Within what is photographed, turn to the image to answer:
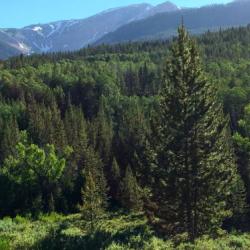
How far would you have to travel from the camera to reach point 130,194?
84.0 m

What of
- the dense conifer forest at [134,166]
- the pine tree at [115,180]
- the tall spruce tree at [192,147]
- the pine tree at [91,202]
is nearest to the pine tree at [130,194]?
the dense conifer forest at [134,166]

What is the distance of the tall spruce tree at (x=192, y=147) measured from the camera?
42.0m

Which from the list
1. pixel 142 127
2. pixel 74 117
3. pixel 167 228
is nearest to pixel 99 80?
pixel 74 117

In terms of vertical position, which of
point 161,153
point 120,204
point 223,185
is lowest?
point 120,204

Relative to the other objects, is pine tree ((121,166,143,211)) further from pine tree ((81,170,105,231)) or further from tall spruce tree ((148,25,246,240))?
tall spruce tree ((148,25,246,240))

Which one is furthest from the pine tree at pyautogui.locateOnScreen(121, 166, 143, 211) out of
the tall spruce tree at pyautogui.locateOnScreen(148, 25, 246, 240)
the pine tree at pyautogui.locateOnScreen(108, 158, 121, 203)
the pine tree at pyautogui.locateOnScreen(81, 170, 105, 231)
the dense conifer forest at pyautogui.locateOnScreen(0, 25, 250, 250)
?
the tall spruce tree at pyautogui.locateOnScreen(148, 25, 246, 240)

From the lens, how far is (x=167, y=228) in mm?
44312

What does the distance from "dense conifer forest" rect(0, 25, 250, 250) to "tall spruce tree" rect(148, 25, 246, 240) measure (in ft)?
0.26

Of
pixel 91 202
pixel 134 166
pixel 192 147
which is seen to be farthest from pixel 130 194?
pixel 192 147

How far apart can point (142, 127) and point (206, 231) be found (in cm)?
6137

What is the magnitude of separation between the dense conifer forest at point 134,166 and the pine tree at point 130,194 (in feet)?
0.85

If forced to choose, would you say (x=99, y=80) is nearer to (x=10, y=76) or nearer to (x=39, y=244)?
(x=10, y=76)

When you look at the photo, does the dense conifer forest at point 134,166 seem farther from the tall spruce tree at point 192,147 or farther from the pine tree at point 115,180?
the pine tree at point 115,180

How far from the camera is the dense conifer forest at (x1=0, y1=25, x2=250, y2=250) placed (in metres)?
42.0
